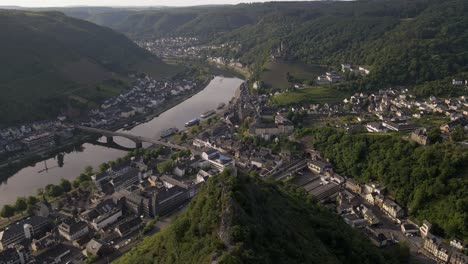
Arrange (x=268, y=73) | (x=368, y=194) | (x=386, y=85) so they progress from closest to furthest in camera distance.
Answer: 1. (x=368, y=194)
2. (x=386, y=85)
3. (x=268, y=73)

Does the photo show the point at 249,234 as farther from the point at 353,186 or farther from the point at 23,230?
the point at 23,230

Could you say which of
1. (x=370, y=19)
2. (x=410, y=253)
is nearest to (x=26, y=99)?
(x=410, y=253)

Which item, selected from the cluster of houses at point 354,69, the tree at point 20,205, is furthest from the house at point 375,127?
the tree at point 20,205

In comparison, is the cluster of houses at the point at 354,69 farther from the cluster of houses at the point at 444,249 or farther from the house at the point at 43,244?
the house at the point at 43,244

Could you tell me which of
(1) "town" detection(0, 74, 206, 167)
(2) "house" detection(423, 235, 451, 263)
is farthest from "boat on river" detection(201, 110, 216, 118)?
(2) "house" detection(423, 235, 451, 263)

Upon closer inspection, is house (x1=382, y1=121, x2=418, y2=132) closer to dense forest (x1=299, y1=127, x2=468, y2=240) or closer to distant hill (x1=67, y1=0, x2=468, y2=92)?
dense forest (x1=299, y1=127, x2=468, y2=240)

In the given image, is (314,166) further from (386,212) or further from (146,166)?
(146,166)
